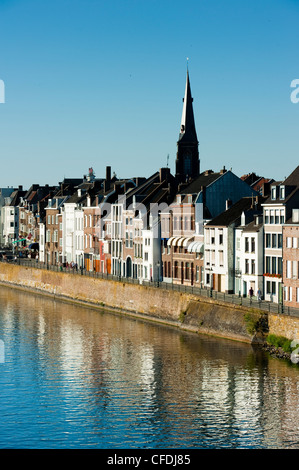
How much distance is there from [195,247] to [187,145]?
56488 mm

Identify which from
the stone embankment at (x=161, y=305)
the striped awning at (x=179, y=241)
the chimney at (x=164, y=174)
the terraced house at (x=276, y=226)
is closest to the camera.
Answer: the stone embankment at (x=161, y=305)

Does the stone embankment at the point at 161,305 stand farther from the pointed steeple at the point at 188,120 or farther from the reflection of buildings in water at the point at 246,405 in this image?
the pointed steeple at the point at 188,120

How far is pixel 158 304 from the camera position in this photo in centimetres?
8075

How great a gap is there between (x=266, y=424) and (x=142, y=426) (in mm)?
5866

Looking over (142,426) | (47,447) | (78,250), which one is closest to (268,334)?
(142,426)

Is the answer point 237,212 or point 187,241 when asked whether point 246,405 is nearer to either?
point 237,212

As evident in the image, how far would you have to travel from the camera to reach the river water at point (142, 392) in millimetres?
44031

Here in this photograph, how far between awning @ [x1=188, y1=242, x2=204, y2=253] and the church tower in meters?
53.3

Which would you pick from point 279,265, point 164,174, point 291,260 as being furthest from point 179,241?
point 291,260

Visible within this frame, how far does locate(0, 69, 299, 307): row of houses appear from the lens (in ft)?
239

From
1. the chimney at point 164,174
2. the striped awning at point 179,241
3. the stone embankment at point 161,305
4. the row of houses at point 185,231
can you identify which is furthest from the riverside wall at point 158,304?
the chimney at point 164,174

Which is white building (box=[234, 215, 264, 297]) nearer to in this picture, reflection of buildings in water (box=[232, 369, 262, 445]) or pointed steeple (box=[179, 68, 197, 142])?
reflection of buildings in water (box=[232, 369, 262, 445])

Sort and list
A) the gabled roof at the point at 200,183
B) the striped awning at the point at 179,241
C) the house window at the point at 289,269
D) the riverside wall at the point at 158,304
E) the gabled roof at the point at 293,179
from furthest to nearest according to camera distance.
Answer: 1. the gabled roof at the point at 200,183
2. the striped awning at the point at 179,241
3. the gabled roof at the point at 293,179
4. the house window at the point at 289,269
5. the riverside wall at the point at 158,304
